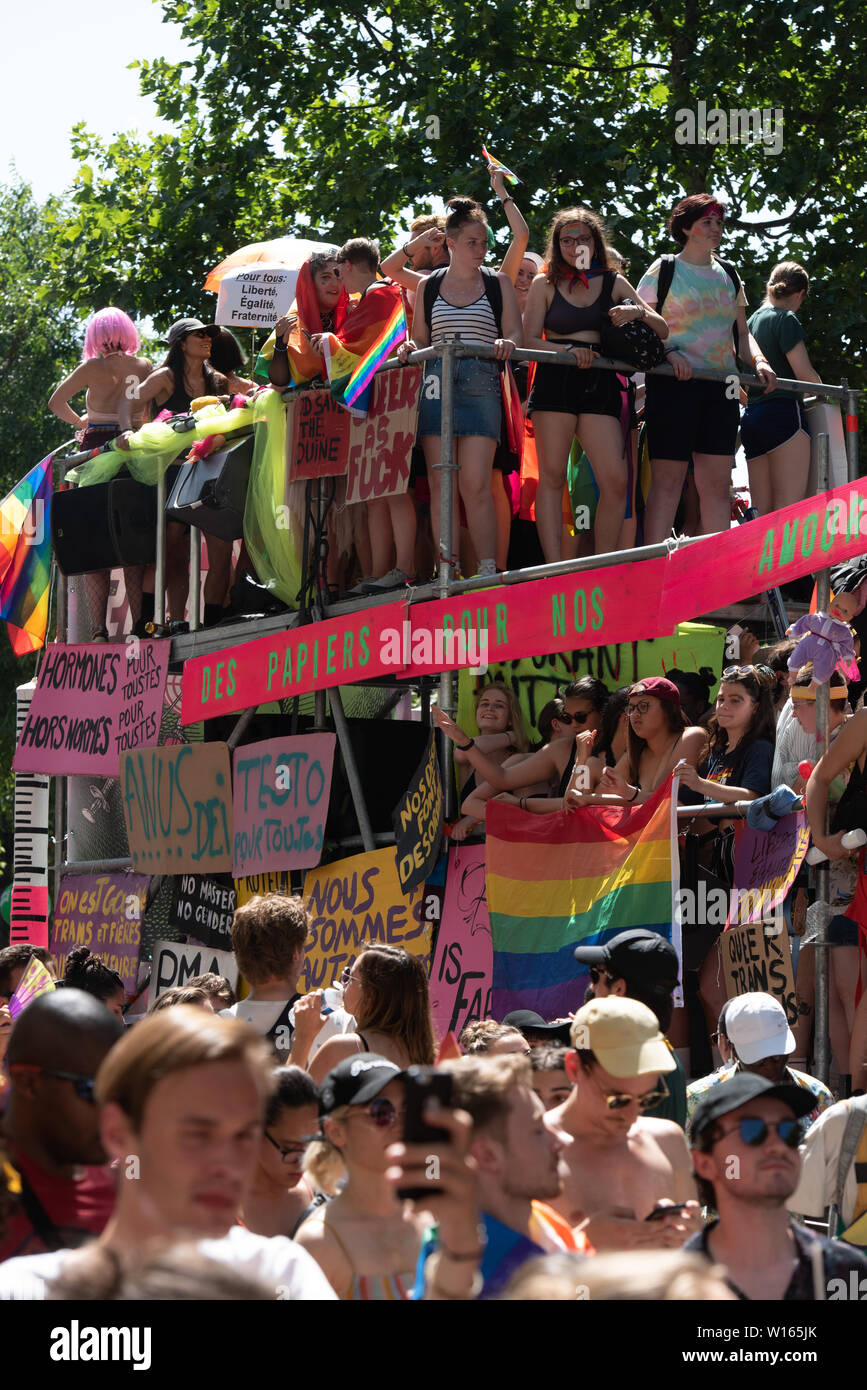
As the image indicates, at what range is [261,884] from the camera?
419 inches

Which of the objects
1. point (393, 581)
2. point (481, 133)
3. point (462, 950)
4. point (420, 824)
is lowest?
point (462, 950)

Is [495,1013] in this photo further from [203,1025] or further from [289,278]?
[289,278]

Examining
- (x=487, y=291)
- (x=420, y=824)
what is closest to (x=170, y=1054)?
(x=420, y=824)

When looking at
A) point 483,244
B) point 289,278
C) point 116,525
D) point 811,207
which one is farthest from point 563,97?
point 483,244

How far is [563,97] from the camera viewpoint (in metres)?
18.0

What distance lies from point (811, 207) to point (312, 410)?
850cm

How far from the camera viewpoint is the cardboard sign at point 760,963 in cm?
680

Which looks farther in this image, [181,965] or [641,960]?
[181,965]

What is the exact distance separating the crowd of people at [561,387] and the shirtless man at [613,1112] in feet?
15.1

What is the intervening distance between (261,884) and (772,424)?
3615 mm

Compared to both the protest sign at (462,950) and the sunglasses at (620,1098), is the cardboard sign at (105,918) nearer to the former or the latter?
the protest sign at (462,950)

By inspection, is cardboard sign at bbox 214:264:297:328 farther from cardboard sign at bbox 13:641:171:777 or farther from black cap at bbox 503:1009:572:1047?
black cap at bbox 503:1009:572:1047

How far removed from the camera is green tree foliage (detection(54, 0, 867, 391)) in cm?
1691

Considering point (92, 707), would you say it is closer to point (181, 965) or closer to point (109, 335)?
point (181, 965)
